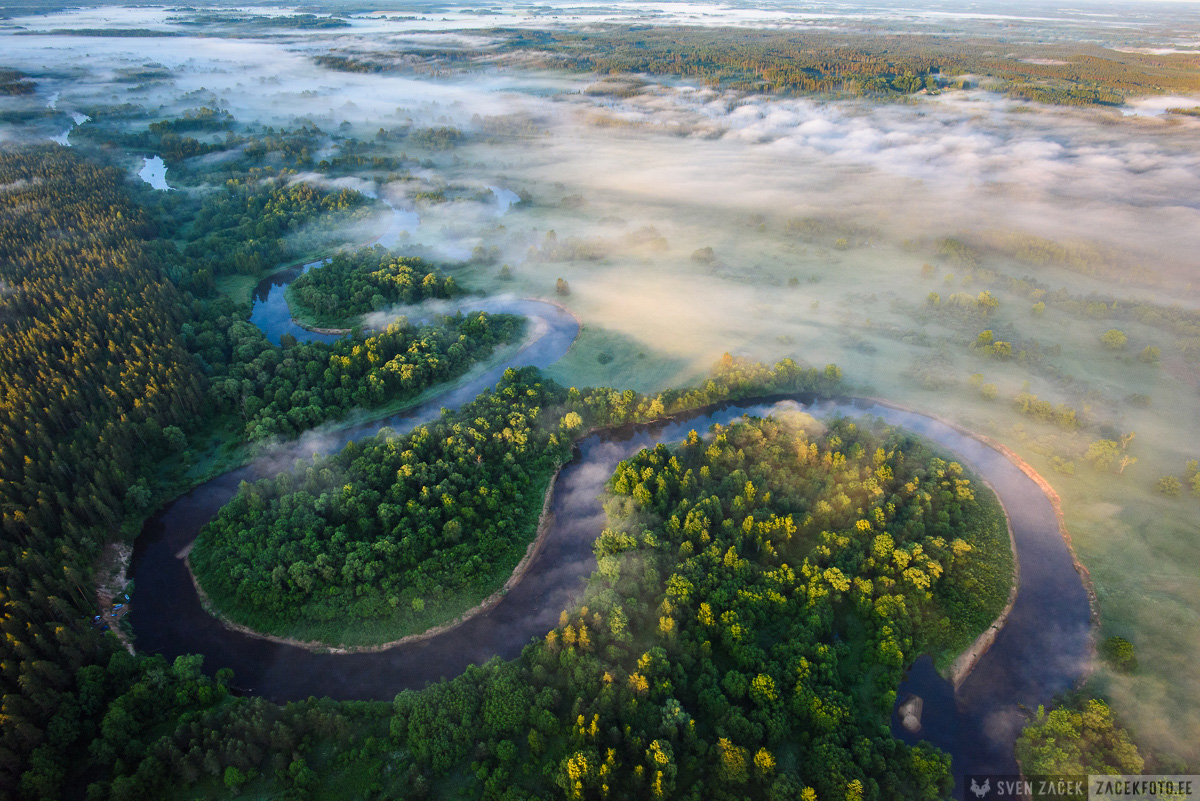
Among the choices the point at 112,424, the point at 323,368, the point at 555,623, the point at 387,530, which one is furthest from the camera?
the point at 323,368

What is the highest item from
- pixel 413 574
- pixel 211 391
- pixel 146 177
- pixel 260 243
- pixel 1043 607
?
pixel 146 177

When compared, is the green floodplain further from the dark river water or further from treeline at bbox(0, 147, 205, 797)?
the dark river water

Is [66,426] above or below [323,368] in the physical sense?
below

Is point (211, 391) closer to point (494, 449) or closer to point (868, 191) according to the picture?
point (494, 449)

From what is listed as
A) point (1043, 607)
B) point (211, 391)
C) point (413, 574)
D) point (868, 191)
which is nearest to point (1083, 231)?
point (868, 191)

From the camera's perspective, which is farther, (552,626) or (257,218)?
(257,218)

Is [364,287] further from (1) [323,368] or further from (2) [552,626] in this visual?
(2) [552,626]

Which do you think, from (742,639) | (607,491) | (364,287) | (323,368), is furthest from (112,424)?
(742,639)
